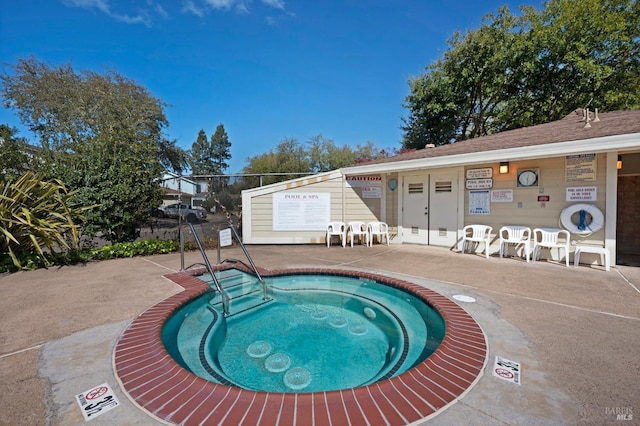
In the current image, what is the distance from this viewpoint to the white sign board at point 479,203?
649cm

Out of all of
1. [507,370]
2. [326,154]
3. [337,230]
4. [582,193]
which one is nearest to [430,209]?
[337,230]

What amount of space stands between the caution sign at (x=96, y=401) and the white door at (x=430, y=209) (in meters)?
7.10

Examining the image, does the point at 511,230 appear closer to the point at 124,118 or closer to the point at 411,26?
the point at 411,26

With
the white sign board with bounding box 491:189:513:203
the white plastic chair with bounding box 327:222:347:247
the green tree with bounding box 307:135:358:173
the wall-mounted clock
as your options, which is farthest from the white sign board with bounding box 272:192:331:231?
the green tree with bounding box 307:135:358:173

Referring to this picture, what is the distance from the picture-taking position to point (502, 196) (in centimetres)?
625

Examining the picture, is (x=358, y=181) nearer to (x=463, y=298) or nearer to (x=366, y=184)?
(x=366, y=184)

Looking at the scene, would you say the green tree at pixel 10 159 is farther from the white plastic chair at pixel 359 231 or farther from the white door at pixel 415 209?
the white door at pixel 415 209

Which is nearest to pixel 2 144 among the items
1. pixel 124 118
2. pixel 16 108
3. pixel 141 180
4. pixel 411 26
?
pixel 141 180

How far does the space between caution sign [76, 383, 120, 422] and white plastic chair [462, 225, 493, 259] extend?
21.0ft

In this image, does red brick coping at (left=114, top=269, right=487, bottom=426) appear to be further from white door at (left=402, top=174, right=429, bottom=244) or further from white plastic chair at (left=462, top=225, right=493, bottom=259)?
white door at (left=402, top=174, right=429, bottom=244)

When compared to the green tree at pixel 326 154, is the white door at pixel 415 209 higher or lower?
lower

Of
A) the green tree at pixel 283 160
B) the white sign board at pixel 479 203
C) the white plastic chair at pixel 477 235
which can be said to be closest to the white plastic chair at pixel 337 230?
the white plastic chair at pixel 477 235

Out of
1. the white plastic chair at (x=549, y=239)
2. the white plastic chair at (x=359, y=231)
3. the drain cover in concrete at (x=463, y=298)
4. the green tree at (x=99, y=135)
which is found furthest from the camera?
the white plastic chair at (x=359, y=231)

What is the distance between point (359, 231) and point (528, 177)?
13.1ft
